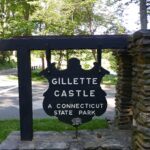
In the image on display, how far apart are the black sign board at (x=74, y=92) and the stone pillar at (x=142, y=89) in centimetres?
90

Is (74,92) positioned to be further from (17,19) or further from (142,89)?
(17,19)

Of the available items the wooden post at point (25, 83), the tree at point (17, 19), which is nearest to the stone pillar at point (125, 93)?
the wooden post at point (25, 83)

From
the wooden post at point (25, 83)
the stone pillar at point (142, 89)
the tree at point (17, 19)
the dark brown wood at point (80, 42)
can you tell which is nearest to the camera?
the stone pillar at point (142, 89)

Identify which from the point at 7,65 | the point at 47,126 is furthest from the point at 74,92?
the point at 7,65

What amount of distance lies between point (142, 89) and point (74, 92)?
142 cm

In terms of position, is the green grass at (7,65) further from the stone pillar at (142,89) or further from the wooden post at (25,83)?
the stone pillar at (142,89)

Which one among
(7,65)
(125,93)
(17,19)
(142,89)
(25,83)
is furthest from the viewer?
(7,65)

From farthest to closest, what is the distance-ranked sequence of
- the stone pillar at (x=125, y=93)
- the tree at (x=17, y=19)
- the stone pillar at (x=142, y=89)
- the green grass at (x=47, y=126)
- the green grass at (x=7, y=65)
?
the green grass at (x=7, y=65) < the tree at (x=17, y=19) < the green grass at (x=47, y=126) < the stone pillar at (x=125, y=93) < the stone pillar at (x=142, y=89)

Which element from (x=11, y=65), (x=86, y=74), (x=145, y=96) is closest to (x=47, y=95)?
(x=86, y=74)

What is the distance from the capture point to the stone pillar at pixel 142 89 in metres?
5.93

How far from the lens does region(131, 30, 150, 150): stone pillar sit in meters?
5.93

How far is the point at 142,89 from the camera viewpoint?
6.17 meters

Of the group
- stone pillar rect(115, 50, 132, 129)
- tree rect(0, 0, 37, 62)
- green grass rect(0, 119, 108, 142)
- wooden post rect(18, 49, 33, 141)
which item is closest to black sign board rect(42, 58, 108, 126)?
wooden post rect(18, 49, 33, 141)

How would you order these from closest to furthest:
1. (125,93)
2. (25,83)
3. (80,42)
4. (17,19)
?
1. (80,42)
2. (25,83)
3. (125,93)
4. (17,19)
